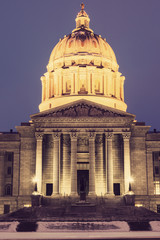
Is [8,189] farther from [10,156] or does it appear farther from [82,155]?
[82,155]

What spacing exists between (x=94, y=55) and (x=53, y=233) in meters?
53.4

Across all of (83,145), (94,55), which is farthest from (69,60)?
(83,145)

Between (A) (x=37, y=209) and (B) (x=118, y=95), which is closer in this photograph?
(A) (x=37, y=209)

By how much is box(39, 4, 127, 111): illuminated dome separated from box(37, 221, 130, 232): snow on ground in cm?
4034

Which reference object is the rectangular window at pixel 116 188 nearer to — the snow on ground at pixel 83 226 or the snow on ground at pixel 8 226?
the snow on ground at pixel 83 226

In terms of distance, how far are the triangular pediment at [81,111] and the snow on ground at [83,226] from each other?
2686 centimetres

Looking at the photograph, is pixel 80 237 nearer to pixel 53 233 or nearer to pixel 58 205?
pixel 53 233

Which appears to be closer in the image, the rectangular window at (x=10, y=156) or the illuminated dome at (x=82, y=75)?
the rectangular window at (x=10, y=156)

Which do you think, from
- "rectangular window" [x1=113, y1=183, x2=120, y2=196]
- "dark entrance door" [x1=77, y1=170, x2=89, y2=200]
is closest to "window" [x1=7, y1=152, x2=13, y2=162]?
"dark entrance door" [x1=77, y1=170, x2=89, y2=200]

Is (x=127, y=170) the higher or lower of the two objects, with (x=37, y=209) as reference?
higher

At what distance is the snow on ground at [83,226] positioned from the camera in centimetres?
3538

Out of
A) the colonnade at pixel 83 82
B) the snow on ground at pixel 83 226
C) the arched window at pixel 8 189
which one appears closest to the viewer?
the snow on ground at pixel 83 226

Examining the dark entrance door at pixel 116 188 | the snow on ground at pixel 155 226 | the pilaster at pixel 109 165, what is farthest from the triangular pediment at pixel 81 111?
the snow on ground at pixel 155 226

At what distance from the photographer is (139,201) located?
6241 cm
